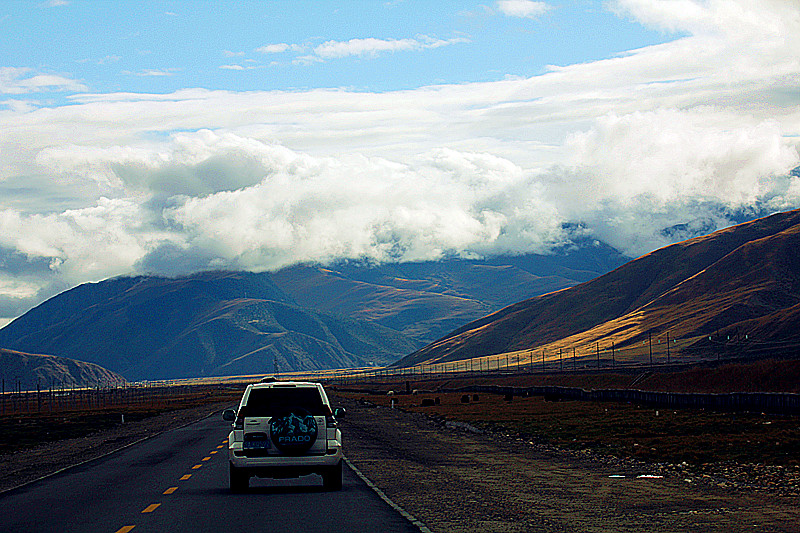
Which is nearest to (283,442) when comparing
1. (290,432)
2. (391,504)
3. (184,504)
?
(290,432)

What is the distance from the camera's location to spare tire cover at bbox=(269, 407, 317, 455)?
21.1 m

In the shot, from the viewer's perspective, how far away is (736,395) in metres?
59.8

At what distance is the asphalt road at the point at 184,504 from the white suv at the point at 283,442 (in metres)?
0.63

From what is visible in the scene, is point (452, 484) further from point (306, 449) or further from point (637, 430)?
point (637, 430)

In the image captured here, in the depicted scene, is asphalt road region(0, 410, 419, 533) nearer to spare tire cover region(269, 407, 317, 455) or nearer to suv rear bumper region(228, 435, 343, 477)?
suv rear bumper region(228, 435, 343, 477)

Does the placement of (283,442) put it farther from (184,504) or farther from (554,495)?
(554,495)

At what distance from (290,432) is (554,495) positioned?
A: 6.68 m

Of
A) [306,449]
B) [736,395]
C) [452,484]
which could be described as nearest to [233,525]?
[306,449]

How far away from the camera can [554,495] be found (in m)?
22.4

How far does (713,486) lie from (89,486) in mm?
16860

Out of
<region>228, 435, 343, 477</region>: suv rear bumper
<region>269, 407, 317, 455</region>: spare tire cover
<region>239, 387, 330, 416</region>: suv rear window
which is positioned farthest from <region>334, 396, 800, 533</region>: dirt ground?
<region>239, 387, 330, 416</region>: suv rear window

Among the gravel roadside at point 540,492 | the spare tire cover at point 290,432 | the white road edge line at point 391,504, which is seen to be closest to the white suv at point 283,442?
the spare tire cover at point 290,432

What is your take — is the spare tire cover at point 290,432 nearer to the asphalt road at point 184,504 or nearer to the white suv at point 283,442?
the white suv at point 283,442

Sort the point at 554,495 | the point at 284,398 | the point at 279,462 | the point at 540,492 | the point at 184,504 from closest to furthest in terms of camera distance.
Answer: the point at 184,504 < the point at 279,462 < the point at 554,495 < the point at 284,398 < the point at 540,492
